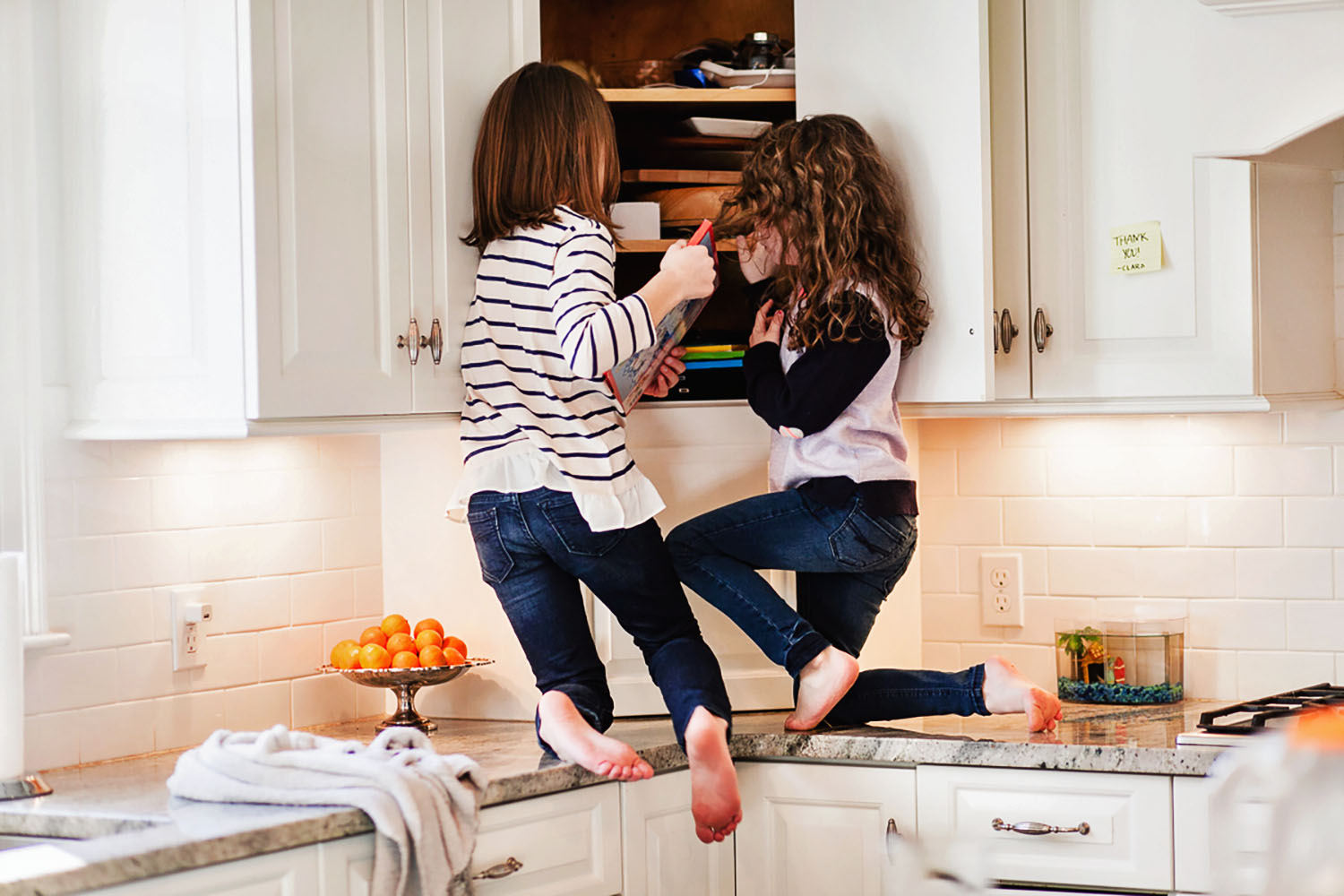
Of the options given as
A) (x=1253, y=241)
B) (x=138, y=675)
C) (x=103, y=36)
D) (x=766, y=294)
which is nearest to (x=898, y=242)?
(x=766, y=294)

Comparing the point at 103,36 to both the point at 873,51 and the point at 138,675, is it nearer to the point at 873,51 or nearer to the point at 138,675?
the point at 138,675

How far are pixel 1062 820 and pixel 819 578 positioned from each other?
1.80 feet

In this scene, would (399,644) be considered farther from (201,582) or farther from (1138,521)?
(1138,521)

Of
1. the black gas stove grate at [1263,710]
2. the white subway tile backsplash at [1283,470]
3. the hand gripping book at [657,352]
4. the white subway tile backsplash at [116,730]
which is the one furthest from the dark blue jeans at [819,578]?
the white subway tile backsplash at [116,730]

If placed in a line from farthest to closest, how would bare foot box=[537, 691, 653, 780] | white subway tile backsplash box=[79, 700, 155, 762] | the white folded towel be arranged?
white subway tile backsplash box=[79, 700, 155, 762] < bare foot box=[537, 691, 653, 780] < the white folded towel

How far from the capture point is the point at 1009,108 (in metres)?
2.39

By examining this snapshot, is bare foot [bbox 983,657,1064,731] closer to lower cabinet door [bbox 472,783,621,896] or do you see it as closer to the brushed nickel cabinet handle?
lower cabinet door [bbox 472,783,621,896]

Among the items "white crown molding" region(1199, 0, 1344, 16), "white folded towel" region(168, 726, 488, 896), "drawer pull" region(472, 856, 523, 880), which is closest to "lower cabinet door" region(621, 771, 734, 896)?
"drawer pull" region(472, 856, 523, 880)

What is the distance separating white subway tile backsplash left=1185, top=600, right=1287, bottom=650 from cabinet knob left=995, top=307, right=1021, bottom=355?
0.64m

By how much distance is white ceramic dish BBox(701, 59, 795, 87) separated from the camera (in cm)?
248

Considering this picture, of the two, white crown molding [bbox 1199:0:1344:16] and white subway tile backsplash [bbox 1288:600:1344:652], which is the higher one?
white crown molding [bbox 1199:0:1344:16]

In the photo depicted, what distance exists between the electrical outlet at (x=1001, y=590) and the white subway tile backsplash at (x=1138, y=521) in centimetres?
17

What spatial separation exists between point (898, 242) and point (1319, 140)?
0.71 metres

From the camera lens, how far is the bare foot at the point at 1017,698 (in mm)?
2199
